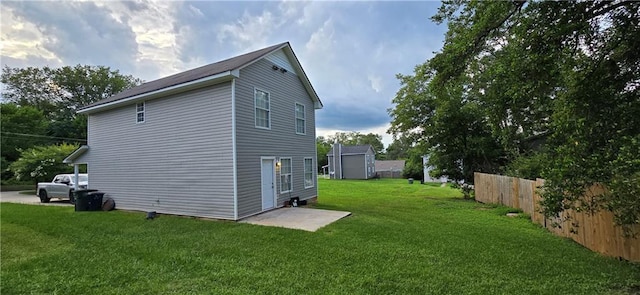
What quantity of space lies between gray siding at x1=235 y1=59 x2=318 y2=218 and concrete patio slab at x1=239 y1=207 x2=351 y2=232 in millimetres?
502

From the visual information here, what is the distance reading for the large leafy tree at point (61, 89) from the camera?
98.5 feet

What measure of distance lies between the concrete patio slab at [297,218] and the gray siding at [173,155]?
1.04 metres

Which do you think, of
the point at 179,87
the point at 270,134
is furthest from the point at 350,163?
the point at 179,87

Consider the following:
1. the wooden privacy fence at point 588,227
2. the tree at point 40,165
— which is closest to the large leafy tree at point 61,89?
the tree at point 40,165

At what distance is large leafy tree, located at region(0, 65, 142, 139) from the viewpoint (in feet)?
98.5

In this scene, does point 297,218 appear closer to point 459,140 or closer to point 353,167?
point 459,140

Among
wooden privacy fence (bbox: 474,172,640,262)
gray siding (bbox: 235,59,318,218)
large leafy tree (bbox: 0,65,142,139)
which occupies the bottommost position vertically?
wooden privacy fence (bbox: 474,172,640,262)

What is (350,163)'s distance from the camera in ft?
132

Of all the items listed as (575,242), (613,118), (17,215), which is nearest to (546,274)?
(613,118)

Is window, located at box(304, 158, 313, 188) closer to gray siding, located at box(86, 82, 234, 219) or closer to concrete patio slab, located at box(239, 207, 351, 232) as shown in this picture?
concrete patio slab, located at box(239, 207, 351, 232)

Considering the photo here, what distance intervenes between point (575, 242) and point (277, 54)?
10161mm

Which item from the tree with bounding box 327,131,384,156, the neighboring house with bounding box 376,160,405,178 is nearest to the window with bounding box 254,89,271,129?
the neighboring house with bounding box 376,160,405,178

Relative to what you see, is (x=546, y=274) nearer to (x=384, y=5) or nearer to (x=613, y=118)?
(x=613, y=118)

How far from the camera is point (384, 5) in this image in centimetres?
990
